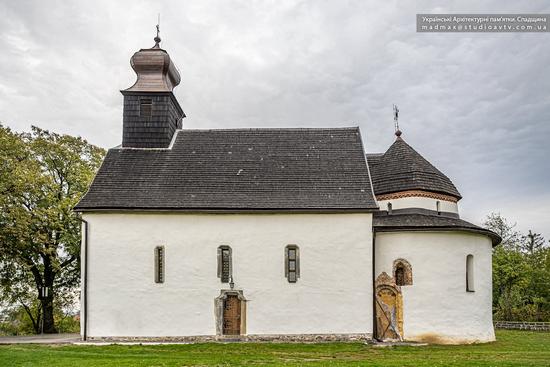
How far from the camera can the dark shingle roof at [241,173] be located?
22.8 metres

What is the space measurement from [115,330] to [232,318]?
4684 mm

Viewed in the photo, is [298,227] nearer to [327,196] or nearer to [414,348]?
[327,196]

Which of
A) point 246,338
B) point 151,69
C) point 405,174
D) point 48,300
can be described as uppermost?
point 151,69

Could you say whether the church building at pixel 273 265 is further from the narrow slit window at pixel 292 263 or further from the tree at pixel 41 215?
the tree at pixel 41 215

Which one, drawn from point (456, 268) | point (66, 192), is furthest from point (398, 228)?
point (66, 192)

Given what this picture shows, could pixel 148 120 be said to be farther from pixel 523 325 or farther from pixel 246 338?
pixel 523 325

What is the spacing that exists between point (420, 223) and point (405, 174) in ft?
9.23

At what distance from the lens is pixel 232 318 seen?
73.2 feet

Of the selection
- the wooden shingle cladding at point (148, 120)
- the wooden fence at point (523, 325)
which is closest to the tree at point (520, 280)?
the wooden fence at point (523, 325)

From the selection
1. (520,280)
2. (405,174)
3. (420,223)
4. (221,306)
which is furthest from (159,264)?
(520,280)

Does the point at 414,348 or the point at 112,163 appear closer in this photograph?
the point at 414,348

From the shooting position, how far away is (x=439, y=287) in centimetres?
2220

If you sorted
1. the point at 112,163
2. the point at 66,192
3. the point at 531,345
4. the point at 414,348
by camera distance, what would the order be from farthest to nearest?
the point at 66,192 → the point at 112,163 → the point at 531,345 → the point at 414,348

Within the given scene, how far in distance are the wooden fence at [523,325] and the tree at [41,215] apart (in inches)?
1063
